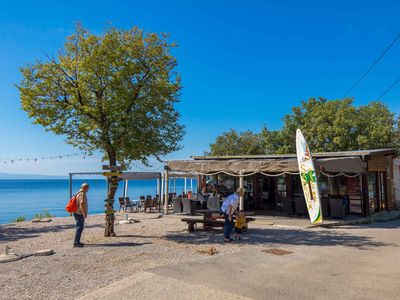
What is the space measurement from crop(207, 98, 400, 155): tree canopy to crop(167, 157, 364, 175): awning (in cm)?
1274

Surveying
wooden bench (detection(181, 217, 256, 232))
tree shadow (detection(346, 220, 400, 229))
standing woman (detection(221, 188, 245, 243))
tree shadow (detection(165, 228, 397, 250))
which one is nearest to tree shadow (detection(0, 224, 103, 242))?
wooden bench (detection(181, 217, 256, 232))

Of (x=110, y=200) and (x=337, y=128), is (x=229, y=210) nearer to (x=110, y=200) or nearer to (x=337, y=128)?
(x=110, y=200)

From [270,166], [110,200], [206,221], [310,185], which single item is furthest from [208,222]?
[270,166]

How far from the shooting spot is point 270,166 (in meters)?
14.6

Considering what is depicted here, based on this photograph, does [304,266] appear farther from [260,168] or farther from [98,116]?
[260,168]

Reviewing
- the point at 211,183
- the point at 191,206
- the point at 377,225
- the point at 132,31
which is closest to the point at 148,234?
the point at 191,206

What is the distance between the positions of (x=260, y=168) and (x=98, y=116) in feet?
24.2

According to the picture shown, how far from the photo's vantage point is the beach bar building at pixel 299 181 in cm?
1434

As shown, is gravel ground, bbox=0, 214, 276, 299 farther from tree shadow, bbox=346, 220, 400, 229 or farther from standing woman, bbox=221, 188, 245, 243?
tree shadow, bbox=346, 220, 400, 229

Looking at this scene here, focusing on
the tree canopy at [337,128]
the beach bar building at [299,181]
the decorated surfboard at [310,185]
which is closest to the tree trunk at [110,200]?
the beach bar building at [299,181]

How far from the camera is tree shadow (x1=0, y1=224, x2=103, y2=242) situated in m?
11.4

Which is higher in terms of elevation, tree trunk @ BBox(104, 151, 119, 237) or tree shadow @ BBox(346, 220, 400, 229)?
tree trunk @ BBox(104, 151, 119, 237)

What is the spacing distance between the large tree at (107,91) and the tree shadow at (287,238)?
2910 mm

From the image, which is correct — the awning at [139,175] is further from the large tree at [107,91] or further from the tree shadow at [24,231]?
the large tree at [107,91]
